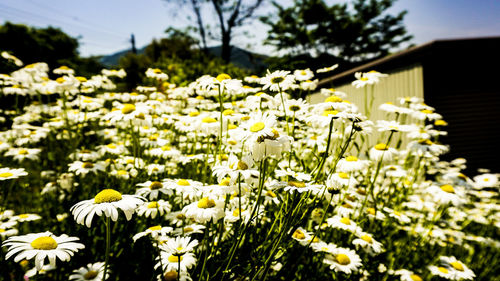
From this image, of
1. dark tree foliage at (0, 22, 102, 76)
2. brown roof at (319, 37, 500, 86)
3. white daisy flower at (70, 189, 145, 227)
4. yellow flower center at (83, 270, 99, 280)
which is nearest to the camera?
white daisy flower at (70, 189, 145, 227)

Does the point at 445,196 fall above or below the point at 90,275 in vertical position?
above

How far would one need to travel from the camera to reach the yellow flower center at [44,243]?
1.27 m

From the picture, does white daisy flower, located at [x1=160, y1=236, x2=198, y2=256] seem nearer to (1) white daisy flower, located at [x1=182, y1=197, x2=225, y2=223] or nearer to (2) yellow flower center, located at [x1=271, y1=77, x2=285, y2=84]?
(1) white daisy flower, located at [x1=182, y1=197, x2=225, y2=223]

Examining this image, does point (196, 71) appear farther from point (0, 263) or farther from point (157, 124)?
point (0, 263)

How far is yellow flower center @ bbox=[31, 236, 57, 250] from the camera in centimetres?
127

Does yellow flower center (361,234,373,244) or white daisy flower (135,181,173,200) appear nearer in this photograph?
white daisy flower (135,181,173,200)

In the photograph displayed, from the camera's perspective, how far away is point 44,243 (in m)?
1.30

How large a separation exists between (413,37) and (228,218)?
93.9 feet

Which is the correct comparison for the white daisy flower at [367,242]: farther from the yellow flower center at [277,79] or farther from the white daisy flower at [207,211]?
the yellow flower center at [277,79]

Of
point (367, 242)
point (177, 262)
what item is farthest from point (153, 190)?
point (367, 242)

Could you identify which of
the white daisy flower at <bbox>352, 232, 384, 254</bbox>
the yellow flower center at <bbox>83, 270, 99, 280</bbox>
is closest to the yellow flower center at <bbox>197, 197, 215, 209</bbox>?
the yellow flower center at <bbox>83, 270, 99, 280</bbox>

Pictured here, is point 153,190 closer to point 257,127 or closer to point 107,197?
point 107,197

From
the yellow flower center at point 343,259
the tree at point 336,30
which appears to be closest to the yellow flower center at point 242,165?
the yellow flower center at point 343,259

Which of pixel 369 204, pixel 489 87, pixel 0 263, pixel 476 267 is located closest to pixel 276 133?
pixel 369 204
